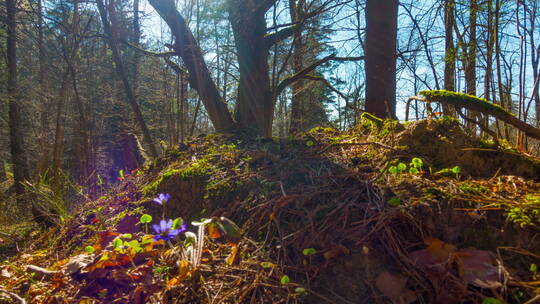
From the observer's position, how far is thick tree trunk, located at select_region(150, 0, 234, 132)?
461 cm

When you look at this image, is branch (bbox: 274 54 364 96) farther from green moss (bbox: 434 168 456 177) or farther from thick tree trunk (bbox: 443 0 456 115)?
green moss (bbox: 434 168 456 177)

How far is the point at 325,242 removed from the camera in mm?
1153

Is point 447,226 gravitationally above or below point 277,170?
below

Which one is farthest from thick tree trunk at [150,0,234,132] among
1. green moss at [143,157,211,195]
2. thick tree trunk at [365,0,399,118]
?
green moss at [143,157,211,195]

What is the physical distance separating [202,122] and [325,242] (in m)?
18.1

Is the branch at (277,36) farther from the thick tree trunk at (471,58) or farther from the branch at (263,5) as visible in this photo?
the thick tree trunk at (471,58)

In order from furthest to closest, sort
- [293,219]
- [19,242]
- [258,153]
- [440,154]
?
1. [19,242]
2. [258,153]
3. [440,154]
4. [293,219]

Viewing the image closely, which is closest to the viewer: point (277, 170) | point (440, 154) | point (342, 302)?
point (342, 302)

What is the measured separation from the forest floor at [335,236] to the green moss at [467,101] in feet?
0.60

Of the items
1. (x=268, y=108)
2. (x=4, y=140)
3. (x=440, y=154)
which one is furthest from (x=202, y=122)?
(x=440, y=154)

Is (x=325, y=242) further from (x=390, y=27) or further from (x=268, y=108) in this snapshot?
(x=268, y=108)

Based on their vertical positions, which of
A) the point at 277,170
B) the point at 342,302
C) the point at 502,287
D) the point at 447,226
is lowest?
the point at 342,302

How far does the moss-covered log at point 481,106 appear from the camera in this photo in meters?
1.55

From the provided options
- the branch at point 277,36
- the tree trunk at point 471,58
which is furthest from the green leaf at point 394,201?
the branch at point 277,36
